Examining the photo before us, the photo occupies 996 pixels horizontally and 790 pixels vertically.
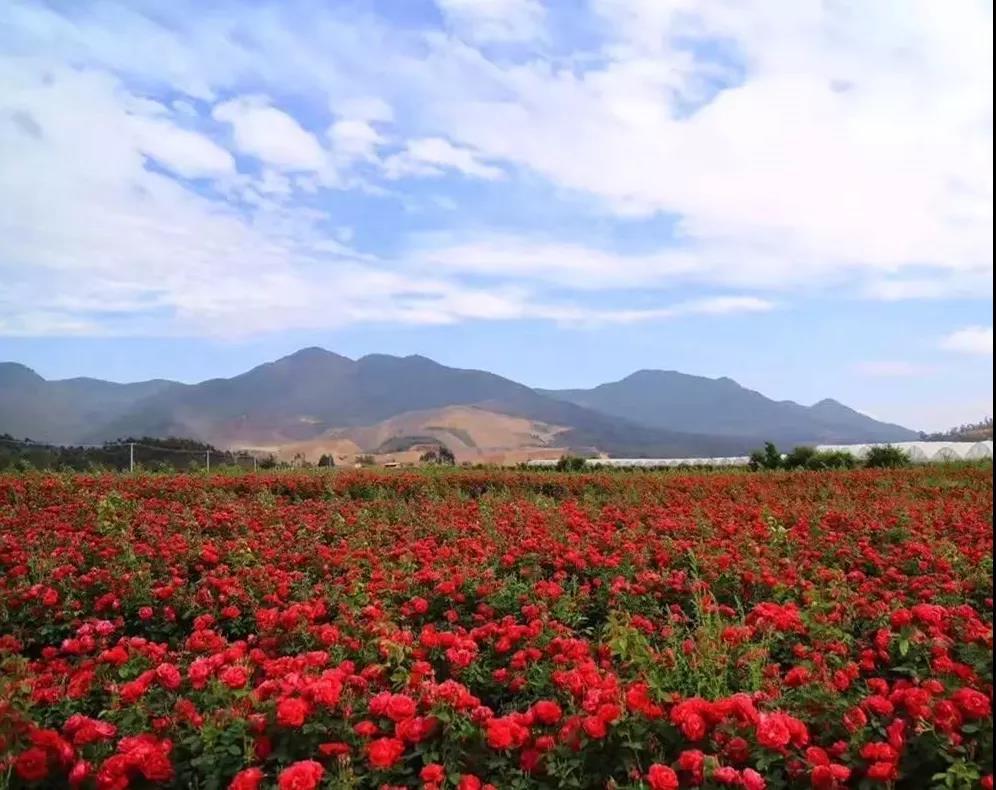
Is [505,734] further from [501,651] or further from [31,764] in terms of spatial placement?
[31,764]

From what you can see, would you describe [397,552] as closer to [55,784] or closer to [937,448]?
[55,784]

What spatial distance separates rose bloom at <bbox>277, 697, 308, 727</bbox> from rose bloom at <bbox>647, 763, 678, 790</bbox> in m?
0.91

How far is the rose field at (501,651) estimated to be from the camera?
7.39 ft

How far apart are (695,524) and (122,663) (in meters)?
3.86

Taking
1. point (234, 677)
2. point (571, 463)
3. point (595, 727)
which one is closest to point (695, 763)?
point (595, 727)

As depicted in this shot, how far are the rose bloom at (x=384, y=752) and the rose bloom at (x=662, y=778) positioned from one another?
0.63m

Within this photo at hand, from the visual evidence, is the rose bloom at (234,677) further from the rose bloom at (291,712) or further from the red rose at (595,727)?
the red rose at (595,727)

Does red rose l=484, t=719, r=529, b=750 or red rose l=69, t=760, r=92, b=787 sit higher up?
red rose l=484, t=719, r=529, b=750

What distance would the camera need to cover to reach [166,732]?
247 centimetres

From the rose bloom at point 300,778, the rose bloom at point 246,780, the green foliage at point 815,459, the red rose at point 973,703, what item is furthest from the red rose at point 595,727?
the green foliage at point 815,459

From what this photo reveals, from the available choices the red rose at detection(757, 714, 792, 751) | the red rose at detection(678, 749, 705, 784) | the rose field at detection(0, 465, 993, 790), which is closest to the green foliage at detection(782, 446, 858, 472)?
the rose field at detection(0, 465, 993, 790)

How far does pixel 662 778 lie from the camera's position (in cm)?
200

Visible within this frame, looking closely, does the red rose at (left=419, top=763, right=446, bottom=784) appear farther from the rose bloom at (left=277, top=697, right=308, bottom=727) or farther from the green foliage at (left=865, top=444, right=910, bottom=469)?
the green foliage at (left=865, top=444, right=910, bottom=469)

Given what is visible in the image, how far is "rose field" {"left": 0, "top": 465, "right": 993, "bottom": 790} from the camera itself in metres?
2.25
